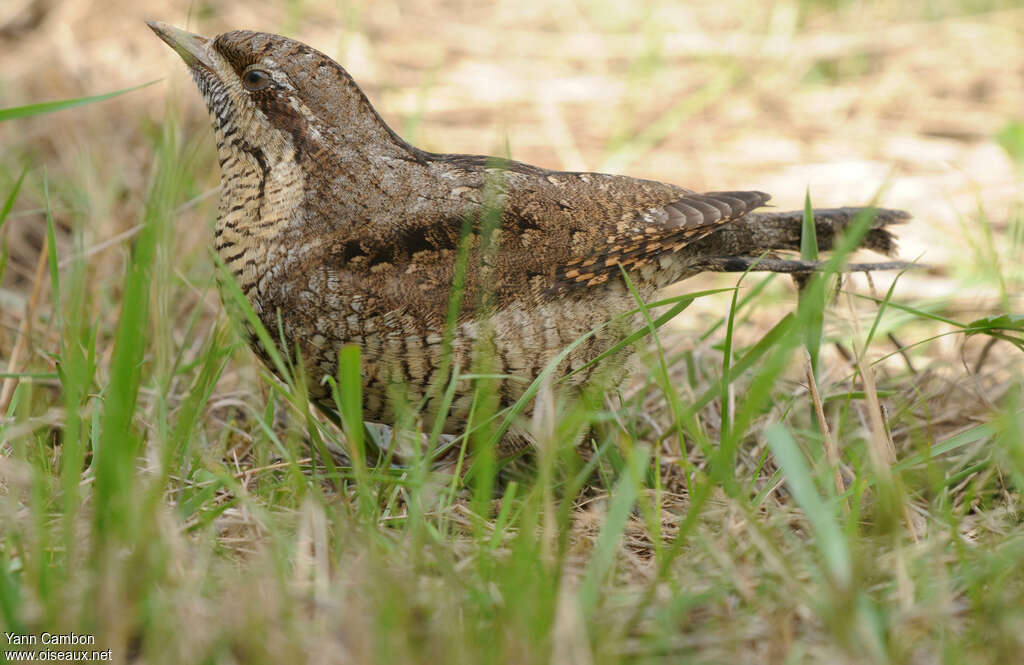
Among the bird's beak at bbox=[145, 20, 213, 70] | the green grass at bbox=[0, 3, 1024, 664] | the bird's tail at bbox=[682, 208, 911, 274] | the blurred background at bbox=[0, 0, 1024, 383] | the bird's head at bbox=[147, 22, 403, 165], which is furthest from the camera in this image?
the blurred background at bbox=[0, 0, 1024, 383]

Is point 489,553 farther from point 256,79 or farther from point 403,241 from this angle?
point 256,79

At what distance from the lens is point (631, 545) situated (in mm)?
2521

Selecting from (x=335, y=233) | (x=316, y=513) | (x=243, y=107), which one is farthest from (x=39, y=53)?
(x=316, y=513)

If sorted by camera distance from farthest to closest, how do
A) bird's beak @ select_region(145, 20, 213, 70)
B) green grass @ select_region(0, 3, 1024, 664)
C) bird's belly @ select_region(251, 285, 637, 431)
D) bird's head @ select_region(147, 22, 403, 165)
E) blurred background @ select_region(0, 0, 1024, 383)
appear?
blurred background @ select_region(0, 0, 1024, 383) < bird's beak @ select_region(145, 20, 213, 70) < bird's head @ select_region(147, 22, 403, 165) < bird's belly @ select_region(251, 285, 637, 431) < green grass @ select_region(0, 3, 1024, 664)

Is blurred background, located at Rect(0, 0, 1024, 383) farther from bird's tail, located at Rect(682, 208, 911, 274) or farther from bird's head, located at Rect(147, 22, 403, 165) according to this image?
bird's head, located at Rect(147, 22, 403, 165)

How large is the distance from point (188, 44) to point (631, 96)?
439 cm

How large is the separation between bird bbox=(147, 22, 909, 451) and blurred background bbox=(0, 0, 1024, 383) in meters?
1.55

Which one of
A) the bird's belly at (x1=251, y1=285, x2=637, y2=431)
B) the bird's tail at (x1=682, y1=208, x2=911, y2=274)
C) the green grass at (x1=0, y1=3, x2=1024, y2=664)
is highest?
the bird's tail at (x1=682, y1=208, x2=911, y2=274)

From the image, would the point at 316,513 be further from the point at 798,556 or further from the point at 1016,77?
the point at 1016,77

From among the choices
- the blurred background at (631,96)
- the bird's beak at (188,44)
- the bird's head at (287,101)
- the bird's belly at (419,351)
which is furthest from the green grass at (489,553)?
the blurred background at (631,96)

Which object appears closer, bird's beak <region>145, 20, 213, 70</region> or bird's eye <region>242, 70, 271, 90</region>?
bird's eye <region>242, 70, 271, 90</region>

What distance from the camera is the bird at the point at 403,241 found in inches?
107

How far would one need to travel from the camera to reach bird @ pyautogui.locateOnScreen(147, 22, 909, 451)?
2.72 m

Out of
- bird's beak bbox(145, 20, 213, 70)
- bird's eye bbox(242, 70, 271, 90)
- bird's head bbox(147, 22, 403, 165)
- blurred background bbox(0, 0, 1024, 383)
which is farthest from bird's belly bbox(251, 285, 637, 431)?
blurred background bbox(0, 0, 1024, 383)
